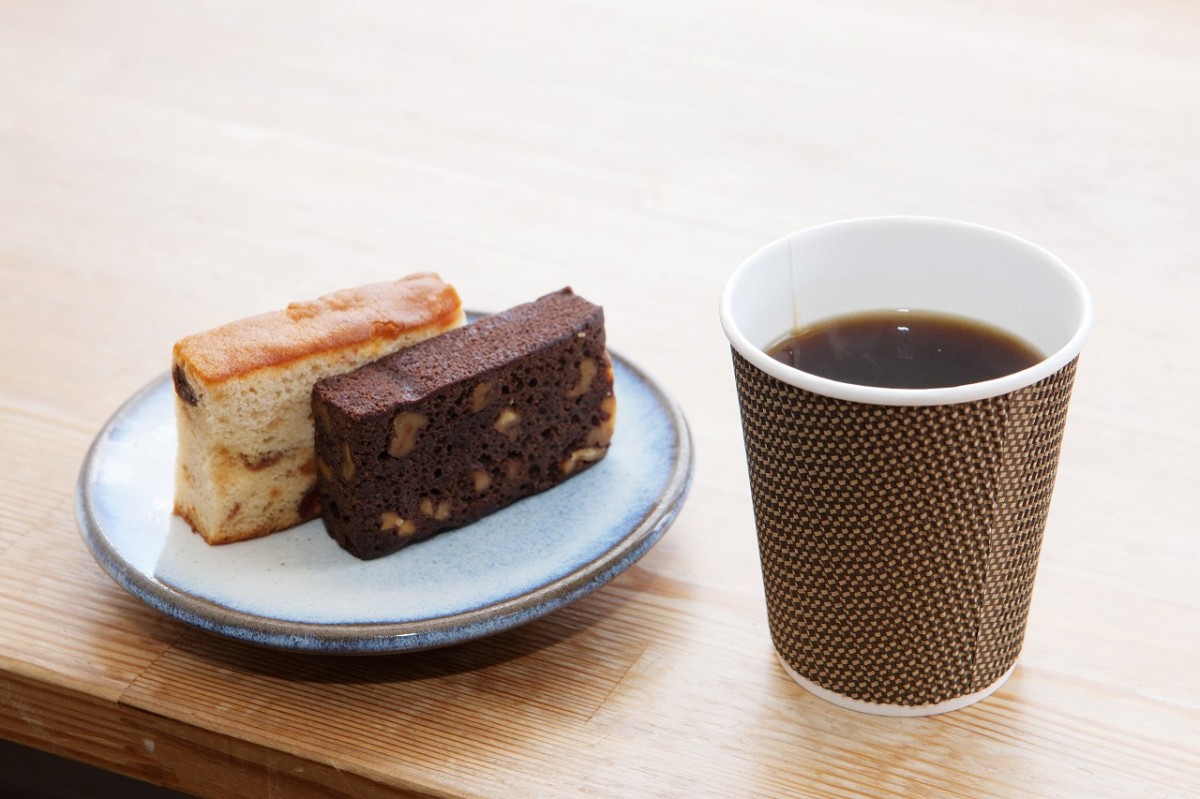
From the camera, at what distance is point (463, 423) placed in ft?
2.76

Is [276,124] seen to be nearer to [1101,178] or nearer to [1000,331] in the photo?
[1101,178]

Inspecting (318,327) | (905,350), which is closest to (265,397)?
(318,327)

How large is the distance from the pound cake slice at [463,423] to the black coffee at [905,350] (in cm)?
17

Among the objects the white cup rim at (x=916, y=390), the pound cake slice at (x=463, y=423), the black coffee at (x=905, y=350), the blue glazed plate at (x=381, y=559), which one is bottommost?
the blue glazed plate at (x=381, y=559)

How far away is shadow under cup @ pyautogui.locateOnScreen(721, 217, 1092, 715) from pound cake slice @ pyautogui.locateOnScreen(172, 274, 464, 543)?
259 millimetres

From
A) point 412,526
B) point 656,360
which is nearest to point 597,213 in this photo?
point 656,360

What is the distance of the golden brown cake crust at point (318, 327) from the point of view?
827mm

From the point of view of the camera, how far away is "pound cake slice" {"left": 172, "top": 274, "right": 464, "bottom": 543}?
83 cm

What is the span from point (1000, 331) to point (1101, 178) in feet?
2.32

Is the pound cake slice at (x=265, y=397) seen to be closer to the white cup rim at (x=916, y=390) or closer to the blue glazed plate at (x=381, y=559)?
the blue glazed plate at (x=381, y=559)

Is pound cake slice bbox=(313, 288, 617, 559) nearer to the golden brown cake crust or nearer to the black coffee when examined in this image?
the golden brown cake crust

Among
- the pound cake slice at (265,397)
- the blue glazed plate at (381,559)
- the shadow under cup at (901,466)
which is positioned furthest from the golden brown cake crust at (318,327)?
the shadow under cup at (901,466)

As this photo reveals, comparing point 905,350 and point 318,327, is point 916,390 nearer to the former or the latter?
point 905,350

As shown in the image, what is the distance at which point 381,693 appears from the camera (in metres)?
0.78
